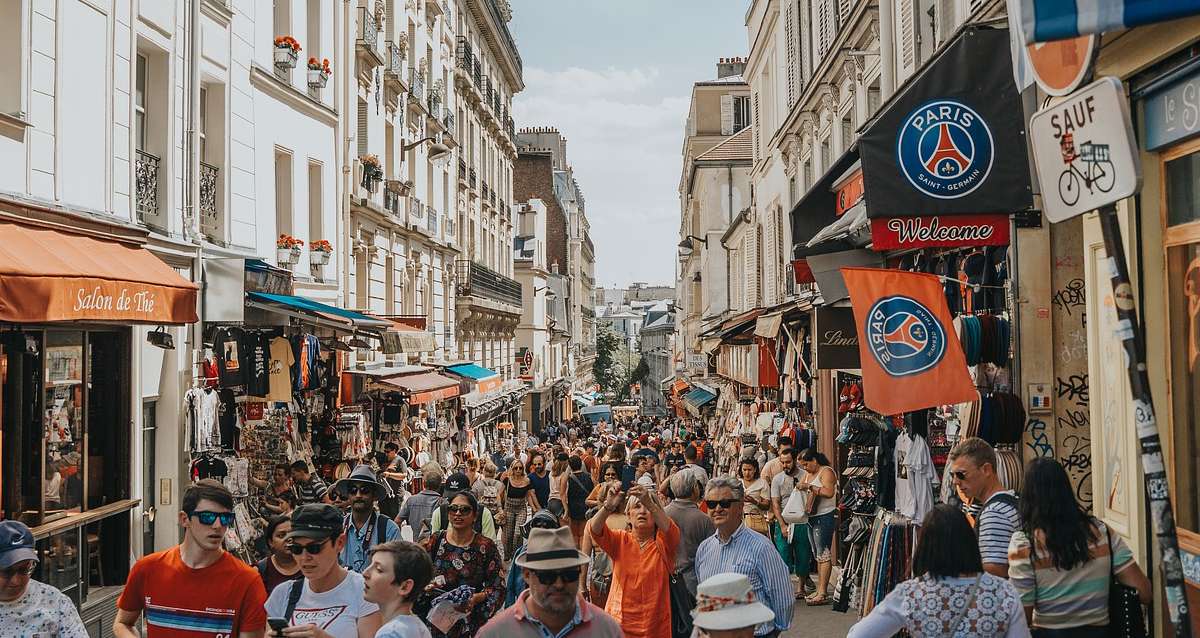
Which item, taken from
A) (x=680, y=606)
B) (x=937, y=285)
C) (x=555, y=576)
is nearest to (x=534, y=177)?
(x=937, y=285)

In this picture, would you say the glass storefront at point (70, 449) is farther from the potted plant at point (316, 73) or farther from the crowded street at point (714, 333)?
the potted plant at point (316, 73)

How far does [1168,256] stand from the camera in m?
5.77

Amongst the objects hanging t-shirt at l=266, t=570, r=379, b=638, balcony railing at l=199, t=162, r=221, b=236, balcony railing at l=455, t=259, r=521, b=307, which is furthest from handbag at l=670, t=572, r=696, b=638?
balcony railing at l=455, t=259, r=521, b=307

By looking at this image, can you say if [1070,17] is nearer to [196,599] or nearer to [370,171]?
[196,599]

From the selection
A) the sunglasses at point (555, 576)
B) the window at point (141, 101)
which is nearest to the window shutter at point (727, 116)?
the window at point (141, 101)

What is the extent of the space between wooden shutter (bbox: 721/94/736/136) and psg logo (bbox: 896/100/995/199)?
44899mm

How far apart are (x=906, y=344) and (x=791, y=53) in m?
14.8

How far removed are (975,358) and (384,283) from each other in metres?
17.9

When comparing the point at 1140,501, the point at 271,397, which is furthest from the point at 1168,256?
the point at 271,397

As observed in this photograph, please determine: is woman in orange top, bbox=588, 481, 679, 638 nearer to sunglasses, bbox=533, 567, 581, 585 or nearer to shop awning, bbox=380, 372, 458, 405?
sunglasses, bbox=533, 567, 581, 585

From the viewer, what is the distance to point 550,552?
4707mm

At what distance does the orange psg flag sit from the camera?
7113mm

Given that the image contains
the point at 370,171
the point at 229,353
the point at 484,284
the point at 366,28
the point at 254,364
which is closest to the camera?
the point at 229,353

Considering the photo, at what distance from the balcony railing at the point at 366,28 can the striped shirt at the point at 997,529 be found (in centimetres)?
1827
